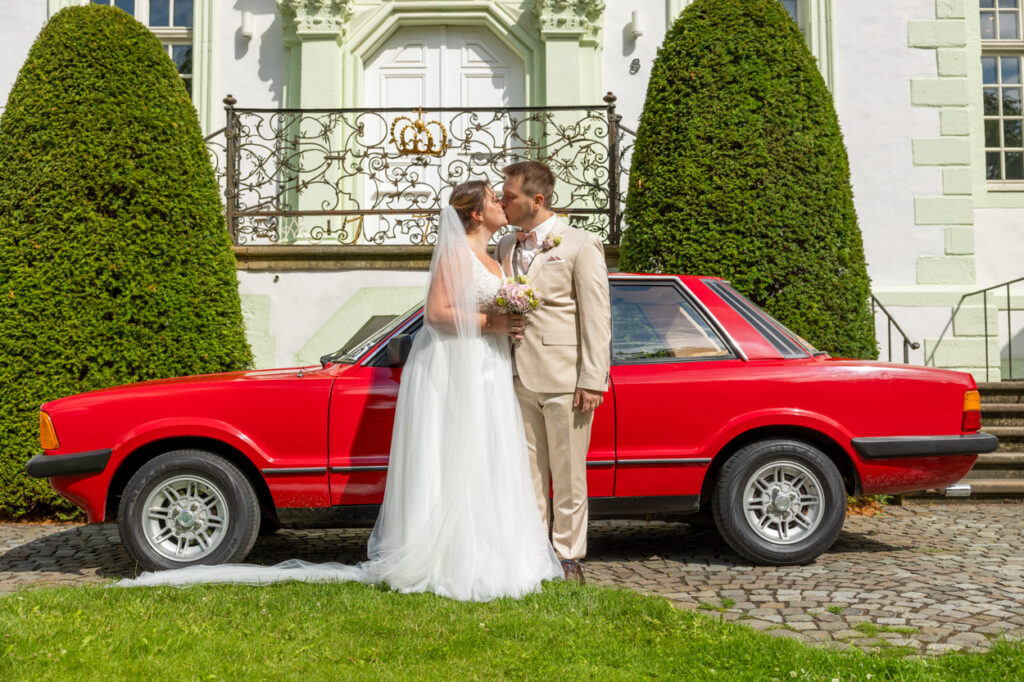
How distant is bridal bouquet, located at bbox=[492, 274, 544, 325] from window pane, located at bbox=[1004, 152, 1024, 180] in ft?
33.9

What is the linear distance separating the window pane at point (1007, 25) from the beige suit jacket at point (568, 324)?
35.1 feet

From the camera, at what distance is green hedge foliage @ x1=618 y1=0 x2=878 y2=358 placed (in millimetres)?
7324

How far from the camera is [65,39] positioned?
7520 mm

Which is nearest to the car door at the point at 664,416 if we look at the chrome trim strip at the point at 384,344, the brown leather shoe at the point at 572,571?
the brown leather shoe at the point at 572,571

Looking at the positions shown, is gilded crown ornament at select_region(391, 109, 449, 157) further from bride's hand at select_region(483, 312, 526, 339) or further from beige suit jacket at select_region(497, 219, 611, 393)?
bride's hand at select_region(483, 312, 526, 339)

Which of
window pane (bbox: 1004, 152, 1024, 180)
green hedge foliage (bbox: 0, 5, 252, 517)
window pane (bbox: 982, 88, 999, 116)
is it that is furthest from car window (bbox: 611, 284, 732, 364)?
window pane (bbox: 982, 88, 999, 116)

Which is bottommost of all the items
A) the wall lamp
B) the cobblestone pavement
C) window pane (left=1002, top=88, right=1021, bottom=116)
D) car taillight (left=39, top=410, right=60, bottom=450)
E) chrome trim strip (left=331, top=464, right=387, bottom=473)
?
the cobblestone pavement

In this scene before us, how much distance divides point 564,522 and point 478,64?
8.79 metres

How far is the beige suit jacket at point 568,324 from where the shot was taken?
4.56 m

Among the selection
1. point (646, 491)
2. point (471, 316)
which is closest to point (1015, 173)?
point (646, 491)

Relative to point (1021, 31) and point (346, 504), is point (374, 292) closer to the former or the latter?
point (346, 504)

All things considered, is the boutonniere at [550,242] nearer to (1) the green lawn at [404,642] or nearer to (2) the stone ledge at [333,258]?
(1) the green lawn at [404,642]

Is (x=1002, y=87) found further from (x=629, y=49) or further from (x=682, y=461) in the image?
(x=682, y=461)

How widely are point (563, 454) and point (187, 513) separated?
2047 millimetres
